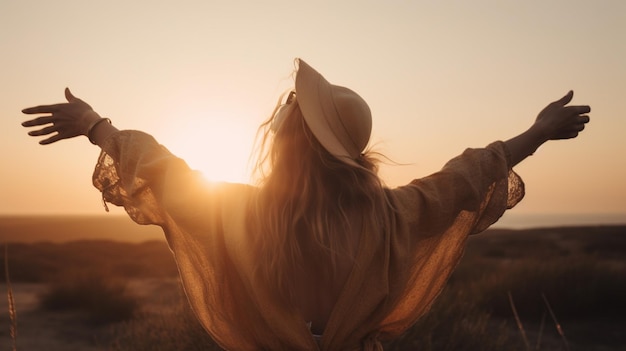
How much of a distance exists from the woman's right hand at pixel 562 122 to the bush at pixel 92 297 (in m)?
12.0

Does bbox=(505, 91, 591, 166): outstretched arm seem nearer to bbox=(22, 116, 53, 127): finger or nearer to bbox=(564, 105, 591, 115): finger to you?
bbox=(564, 105, 591, 115): finger

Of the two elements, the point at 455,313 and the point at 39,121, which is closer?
the point at 39,121

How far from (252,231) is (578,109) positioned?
173 cm

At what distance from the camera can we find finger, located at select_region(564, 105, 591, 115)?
3105mm

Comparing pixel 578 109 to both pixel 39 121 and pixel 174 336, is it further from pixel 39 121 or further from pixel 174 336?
pixel 174 336

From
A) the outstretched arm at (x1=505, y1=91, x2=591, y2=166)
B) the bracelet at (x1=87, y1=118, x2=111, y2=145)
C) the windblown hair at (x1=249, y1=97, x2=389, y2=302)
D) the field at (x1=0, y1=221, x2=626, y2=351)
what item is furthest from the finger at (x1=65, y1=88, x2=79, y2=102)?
the field at (x1=0, y1=221, x2=626, y2=351)

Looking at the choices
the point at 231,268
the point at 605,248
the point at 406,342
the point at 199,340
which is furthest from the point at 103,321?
the point at 605,248

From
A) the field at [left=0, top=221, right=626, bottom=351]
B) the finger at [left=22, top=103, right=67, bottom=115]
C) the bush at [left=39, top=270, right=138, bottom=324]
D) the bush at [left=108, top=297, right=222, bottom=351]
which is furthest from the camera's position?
the bush at [left=39, top=270, right=138, bottom=324]

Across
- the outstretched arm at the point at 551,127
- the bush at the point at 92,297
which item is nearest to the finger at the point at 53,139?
the outstretched arm at the point at 551,127

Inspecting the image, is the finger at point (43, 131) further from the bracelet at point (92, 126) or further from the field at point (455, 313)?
the field at point (455, 313)

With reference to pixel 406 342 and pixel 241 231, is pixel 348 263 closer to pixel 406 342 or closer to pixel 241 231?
pixel 241 231

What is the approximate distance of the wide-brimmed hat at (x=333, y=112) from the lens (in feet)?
8.46

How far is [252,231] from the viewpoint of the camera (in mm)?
2639

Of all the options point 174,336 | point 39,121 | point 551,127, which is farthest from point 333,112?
point 174,336
